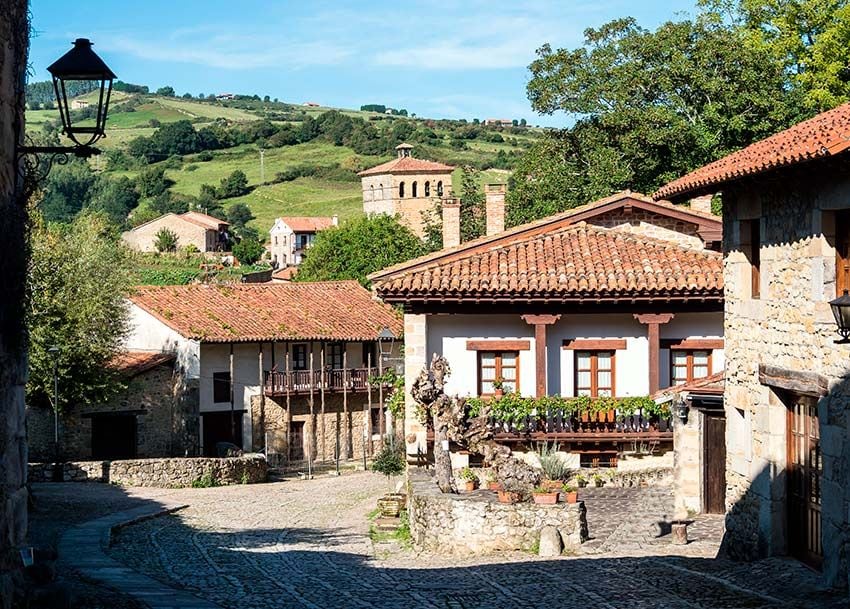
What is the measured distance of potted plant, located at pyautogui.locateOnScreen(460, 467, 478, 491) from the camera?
2331 centimetres

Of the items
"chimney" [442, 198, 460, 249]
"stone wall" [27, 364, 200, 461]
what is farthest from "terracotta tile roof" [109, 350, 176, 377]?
"chimney" [442, 198, 460, 249]

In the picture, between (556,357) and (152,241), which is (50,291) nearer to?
(556,357)

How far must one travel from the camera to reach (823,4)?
124ft

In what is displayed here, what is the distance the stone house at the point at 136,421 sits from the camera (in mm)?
39219

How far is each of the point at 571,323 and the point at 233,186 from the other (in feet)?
344

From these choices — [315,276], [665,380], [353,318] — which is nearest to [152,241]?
[315,276]

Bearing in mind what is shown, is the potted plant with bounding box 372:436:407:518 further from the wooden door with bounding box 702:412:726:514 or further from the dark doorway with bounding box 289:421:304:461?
the wooden door with bounding box 702:412:726:514

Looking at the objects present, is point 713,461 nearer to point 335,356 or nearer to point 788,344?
point 788,344

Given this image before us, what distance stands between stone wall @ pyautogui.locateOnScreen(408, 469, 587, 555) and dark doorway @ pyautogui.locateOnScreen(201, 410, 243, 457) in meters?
24.5

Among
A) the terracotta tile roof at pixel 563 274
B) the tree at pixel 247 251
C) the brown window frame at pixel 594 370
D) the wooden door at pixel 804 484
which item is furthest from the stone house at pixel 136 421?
the tree at pixel 247 251

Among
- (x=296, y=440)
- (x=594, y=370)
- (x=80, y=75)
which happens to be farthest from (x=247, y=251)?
(x=80, y=75)

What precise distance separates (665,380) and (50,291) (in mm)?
18023

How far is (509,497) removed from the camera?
1934 centimetres

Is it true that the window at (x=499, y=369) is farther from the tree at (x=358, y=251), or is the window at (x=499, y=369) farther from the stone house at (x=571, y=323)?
the tree at (x=358, y=251)
